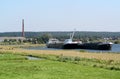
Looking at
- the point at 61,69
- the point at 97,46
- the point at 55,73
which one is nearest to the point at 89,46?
the point at 97,46

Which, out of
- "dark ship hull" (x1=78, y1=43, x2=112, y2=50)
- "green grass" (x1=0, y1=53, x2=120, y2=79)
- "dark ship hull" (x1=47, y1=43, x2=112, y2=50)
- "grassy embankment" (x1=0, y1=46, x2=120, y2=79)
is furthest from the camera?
"dark ship hull" (x1=47, y1=43, x2=112, y2=50)

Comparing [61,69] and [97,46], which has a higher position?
[61,69]

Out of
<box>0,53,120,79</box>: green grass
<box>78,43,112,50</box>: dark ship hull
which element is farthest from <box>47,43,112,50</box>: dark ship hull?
<box>0,53,120,79</box>: green grass

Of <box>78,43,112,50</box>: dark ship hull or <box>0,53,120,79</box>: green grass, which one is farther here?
<box>78,43,112,50</box>: dark ship hull

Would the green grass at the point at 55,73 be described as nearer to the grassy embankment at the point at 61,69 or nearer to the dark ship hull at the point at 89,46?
the grassy embankment at the point at 61,69

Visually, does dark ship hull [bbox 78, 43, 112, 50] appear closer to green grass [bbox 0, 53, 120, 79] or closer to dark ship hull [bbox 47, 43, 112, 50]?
dark ship hull [bbox 47, 43, 112, 50]

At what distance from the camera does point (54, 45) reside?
12900 cm

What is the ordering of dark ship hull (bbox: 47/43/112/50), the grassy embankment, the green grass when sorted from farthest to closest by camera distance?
1. dark ship hull (bbox: 47/43/112/50)
2. the grassy embankment
3. the green grass

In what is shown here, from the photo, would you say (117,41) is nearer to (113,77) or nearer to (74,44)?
(74,44)

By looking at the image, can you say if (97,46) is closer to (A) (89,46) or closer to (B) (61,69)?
(A) (89,46)

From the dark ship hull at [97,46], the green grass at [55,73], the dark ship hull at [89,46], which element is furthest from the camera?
the dark ship hull at [89,46]

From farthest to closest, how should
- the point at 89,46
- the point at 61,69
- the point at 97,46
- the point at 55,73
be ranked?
the point at 89,46 → the point at 97,46 → the point at 61,69 → the point at 55,73

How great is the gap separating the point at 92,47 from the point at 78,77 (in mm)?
90687

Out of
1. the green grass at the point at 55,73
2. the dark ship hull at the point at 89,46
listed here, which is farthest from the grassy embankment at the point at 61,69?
the dark ship hull at the point at 89,46
